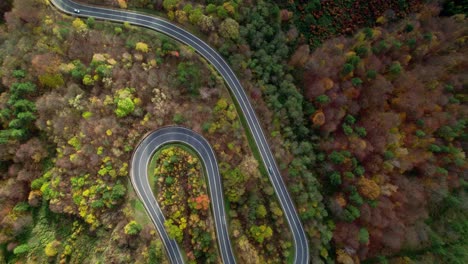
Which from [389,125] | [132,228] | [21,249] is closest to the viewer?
[132,228]

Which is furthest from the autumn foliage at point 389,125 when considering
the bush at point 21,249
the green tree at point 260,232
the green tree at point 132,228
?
the bush at point 21,249

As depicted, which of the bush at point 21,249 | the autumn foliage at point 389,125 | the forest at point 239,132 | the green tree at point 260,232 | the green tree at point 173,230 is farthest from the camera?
the autumn foliage at point 389,125

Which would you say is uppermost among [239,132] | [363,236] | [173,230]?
[239,132]

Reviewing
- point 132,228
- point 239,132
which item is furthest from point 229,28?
point 132,228

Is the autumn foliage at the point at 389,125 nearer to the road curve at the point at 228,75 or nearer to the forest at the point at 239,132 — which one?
the forest at the point at 239,132

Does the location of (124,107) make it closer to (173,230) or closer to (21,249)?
(173,230)

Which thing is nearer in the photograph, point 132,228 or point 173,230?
point 132,228
